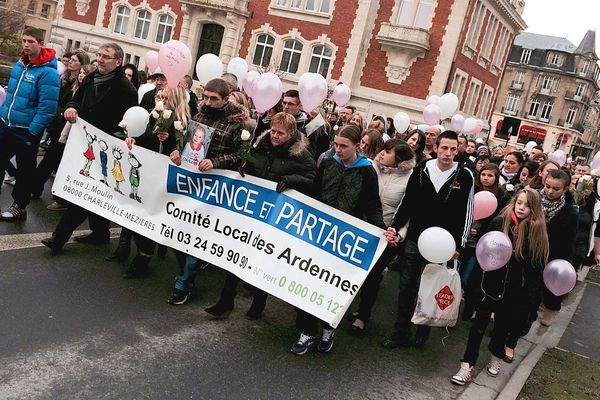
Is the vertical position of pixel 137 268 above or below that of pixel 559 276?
below

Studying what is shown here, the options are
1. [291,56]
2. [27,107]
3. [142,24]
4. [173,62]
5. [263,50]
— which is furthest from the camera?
[142,24]

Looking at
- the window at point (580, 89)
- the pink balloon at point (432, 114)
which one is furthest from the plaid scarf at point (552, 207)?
the window at point (580, 89)

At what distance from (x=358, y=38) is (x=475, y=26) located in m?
6.72

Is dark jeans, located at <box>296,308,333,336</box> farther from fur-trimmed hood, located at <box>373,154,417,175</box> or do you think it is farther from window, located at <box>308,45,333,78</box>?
window, located at <box>308,45,333,78</box>

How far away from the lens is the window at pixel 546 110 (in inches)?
3221

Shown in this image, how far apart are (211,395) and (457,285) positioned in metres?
2.54

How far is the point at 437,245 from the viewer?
487 centimetres

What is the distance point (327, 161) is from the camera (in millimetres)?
5035

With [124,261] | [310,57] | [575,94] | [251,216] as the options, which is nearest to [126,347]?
[251,216]

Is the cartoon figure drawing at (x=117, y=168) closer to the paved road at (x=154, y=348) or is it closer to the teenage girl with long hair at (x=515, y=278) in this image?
the paved road at (x=154, y=348)

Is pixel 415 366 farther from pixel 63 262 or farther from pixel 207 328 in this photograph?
pixel 63 262

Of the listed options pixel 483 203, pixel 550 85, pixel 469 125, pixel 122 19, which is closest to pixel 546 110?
pixel 550 85

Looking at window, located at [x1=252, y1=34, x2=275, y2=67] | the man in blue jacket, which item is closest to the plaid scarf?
the man in blue jacket

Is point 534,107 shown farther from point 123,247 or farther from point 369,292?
point 123,247
